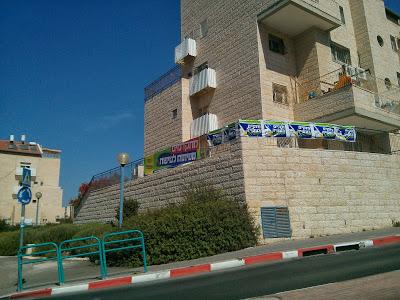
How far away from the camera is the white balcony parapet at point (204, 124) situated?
22.0 metres

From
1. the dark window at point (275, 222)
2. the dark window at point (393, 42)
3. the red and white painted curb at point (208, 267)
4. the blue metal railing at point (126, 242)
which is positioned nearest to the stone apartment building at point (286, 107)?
the dark window at point (275, 222)

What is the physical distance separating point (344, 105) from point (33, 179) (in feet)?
135

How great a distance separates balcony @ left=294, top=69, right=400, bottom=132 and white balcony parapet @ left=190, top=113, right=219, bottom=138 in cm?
482

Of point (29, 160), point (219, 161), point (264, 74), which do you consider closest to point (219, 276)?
point (219, 161)

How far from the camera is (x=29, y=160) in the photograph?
48.8 meters

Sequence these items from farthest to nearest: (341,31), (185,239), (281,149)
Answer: (341,31)
(281,149)
(185,239)

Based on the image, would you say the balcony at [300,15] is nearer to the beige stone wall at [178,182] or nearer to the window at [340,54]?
the window at [340,54]

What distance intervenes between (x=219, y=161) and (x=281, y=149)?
248 centimetres

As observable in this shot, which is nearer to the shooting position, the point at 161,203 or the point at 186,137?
the point at 161,203

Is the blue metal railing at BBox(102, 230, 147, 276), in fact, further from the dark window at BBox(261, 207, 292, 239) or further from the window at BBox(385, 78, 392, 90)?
the window at BBox(385, 78, 392, 90)

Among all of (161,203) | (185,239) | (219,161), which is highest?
(219,161)

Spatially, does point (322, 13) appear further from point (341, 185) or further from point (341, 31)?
point (341, 185)

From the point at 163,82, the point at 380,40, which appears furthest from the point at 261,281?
the point at 380,40

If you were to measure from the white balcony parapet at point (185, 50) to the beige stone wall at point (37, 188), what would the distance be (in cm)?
3153
